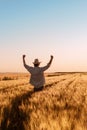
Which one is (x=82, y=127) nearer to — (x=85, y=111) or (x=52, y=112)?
(x=52, y=112)

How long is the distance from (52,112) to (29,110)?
47cm

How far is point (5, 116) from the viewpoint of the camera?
18.6ft

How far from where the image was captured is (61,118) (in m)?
4.95

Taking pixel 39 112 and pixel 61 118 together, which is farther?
pixel 39 112

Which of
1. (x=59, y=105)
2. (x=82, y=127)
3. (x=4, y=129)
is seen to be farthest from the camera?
(x=59, y=105)

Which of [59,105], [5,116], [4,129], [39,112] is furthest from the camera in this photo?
[59,105]

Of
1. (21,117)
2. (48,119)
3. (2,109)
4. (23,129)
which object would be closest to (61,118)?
(48,119)

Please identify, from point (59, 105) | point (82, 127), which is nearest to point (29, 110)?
point (59, 105)

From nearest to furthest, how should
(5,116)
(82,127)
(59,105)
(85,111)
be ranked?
1. (82,127)
2. (5,116)
3. (85,111)
4. (59,105)

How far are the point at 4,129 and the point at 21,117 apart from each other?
0.74m

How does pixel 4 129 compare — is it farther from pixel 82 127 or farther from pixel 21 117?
pixel 82 127

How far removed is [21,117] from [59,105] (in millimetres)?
1151

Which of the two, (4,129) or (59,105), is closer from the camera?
(4,129)

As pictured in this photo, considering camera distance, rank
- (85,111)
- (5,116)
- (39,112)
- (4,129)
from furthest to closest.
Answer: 1. (85,111)
2. (5,116)
3. (39,112)
4. (4,129)
